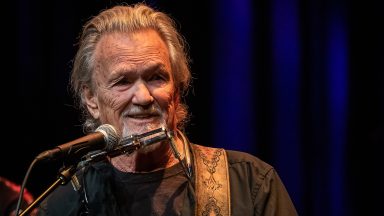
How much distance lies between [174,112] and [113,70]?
0.91 ft

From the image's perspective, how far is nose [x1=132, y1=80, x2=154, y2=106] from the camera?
2096 millimetres

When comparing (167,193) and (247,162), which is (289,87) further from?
(167,193)

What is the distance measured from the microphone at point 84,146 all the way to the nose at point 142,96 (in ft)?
1.16

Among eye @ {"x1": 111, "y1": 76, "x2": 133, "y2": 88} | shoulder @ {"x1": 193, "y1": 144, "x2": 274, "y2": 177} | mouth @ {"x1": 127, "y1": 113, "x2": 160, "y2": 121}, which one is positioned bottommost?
shoulder @ {"x1": 193, "y1": 144, "x2": 274, "y2": 177}

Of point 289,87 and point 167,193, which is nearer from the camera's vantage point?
point 167,193

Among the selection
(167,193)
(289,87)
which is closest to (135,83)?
(167,193)

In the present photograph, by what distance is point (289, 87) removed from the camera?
334cm

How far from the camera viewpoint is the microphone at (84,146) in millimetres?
1568

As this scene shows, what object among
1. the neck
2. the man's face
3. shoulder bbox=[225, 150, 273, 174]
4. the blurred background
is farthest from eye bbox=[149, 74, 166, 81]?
the blurred background

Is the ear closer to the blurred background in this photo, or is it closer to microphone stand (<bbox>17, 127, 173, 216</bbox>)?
microphone stand (<bbox>17, 127, 173, 216</bbox>)

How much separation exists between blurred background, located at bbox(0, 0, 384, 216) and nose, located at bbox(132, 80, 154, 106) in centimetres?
113

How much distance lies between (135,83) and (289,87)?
4.60 feet

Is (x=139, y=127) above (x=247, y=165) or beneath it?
above

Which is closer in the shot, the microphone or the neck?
the microphone
